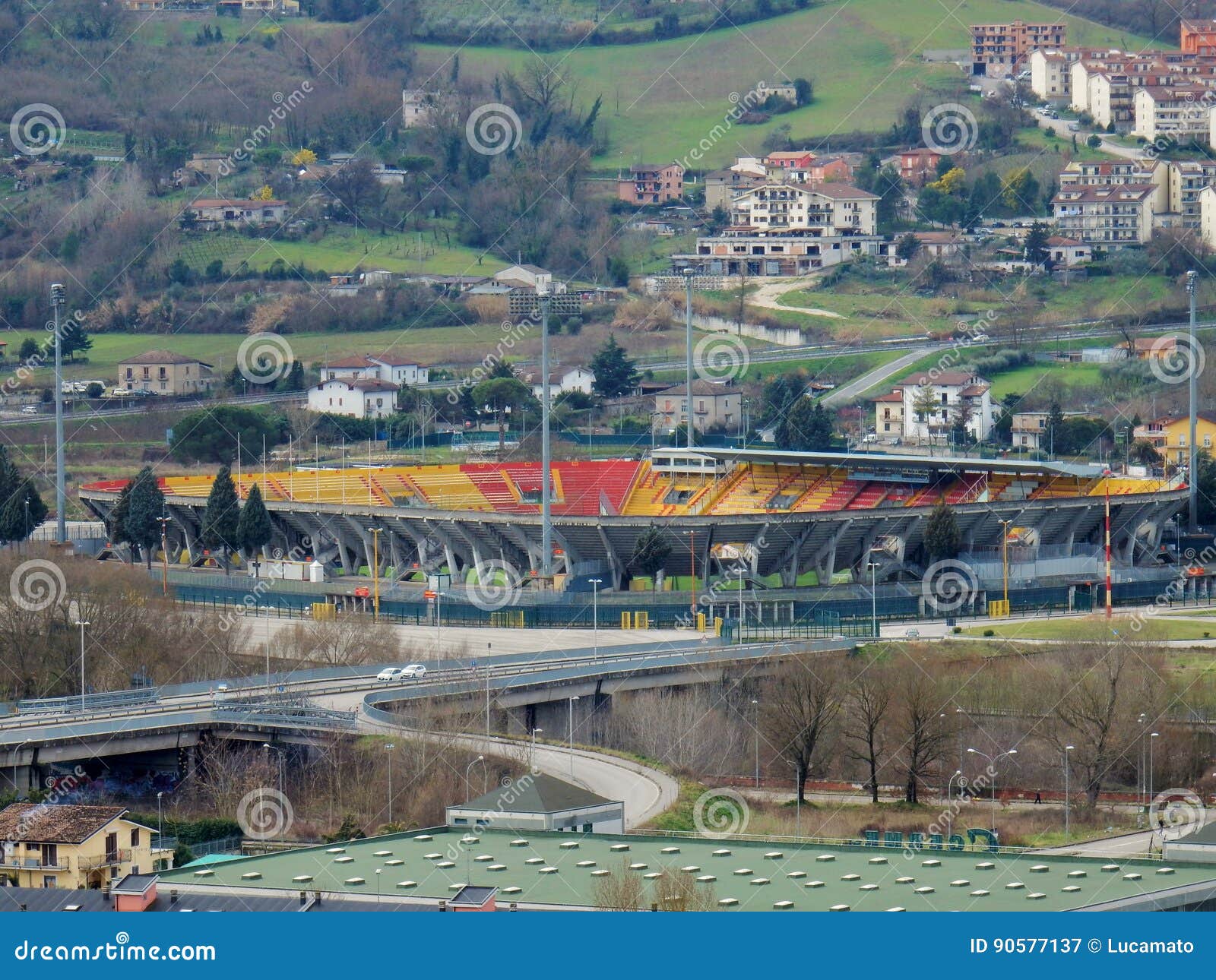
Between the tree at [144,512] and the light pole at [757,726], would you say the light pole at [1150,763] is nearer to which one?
the light pole at [757,726]

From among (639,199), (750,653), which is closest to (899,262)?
(639,199)

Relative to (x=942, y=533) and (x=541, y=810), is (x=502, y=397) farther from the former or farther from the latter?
(x=541, y=810)

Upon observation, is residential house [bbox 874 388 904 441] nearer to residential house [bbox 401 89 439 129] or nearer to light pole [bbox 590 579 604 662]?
light pole [bbox 590 579 604 662]

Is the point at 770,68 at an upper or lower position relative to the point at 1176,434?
upper

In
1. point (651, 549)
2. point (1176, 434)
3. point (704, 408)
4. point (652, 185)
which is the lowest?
point (651, 549)

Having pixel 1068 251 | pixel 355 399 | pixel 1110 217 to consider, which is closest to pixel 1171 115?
pixel 1110 217

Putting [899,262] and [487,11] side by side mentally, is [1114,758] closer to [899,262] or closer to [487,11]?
[899,262]
